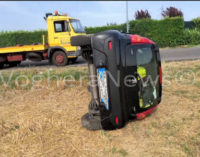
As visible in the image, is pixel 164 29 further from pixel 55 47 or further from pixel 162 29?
pixel 55 47

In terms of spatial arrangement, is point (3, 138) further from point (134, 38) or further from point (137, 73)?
point (134, 38)

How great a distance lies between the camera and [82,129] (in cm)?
292

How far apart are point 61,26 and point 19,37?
849 cm

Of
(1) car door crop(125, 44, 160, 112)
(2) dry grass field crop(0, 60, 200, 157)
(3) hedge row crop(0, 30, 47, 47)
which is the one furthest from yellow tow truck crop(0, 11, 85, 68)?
(1) car door crop(125, 44, 160, 112)

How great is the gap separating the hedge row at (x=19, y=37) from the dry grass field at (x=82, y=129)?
13.0m

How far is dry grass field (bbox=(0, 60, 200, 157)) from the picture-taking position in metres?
2.41

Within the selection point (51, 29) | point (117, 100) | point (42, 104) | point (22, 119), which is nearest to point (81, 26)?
point (51, 29)

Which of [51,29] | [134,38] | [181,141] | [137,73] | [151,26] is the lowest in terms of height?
[181,141]

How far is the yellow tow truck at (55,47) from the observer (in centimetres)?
940

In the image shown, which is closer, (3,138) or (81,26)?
(3,138)

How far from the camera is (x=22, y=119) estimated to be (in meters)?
3.26

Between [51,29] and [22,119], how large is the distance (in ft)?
23.4

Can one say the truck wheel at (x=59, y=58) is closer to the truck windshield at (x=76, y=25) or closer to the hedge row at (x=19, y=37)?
the truck windshield at (x=76, y=25)

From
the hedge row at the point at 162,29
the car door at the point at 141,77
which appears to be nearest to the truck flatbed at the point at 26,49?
the car door at the point at 141,77
